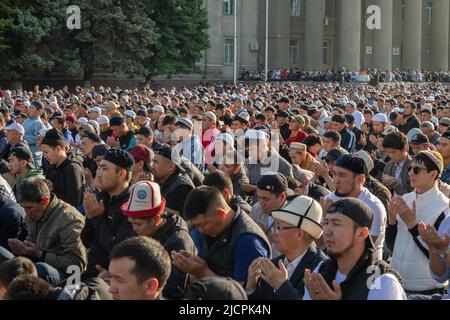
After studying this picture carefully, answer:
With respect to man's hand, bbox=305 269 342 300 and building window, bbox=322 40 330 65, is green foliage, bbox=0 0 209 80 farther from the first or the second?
man's hand, bbox=305 269 342 300

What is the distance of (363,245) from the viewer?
219 inches

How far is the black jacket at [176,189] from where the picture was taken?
349 inches

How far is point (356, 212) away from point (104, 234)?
261cm

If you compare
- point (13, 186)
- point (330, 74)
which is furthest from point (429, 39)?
point (13, 186)

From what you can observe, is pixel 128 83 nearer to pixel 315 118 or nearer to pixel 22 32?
pixel 22 32

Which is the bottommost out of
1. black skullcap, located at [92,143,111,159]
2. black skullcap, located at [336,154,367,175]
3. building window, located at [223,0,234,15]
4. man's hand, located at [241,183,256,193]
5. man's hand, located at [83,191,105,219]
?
man's hand, located at [241,183,256,193]

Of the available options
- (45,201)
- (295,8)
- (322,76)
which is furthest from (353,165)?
(295,8)

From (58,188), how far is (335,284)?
5.79 m

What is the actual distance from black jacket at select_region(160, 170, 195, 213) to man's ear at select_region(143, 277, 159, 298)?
3980mm

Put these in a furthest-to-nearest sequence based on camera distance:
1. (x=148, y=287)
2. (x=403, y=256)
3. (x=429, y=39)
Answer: (x=429, y=39)
(x=403, y=256)
(x=148, y=287)

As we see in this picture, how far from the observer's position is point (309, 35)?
63.7 metres

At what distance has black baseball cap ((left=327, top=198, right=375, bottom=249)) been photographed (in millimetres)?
5629

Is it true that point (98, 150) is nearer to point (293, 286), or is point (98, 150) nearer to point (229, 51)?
point (293, 286)

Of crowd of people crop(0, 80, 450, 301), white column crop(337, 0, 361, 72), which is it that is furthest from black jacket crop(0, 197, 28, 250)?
white column crop(337, 0, 361, 72)
